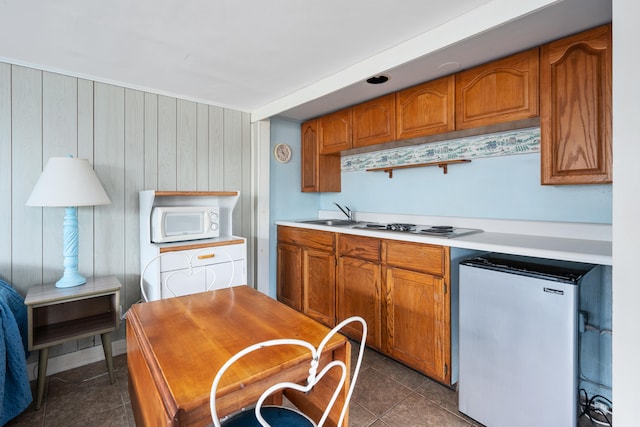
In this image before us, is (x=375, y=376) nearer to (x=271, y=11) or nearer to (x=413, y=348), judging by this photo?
(x=413, y=348)

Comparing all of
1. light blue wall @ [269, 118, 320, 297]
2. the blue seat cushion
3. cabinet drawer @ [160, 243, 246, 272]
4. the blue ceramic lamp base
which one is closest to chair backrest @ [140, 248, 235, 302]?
cabinet drawer @ [160, 243, 246, 272]

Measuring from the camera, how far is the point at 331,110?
9.93 feet

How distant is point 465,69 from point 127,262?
2906mm

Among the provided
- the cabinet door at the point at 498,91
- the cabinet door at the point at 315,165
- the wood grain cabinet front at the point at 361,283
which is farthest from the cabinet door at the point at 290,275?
the cabinet door at the point at 498,91

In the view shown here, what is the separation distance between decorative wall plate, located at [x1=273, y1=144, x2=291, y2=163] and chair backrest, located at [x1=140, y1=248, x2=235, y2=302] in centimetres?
129

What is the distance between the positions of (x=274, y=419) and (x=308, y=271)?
1839 mm

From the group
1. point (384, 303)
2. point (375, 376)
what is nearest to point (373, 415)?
point (375, 376)

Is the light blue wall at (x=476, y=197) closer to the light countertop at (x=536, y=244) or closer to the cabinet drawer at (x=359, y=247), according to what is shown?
the light countertop at (x=536, y=244)

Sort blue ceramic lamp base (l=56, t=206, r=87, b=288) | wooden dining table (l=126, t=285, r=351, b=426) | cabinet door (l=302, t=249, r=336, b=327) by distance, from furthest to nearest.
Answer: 1. cabinet door (l=302, t=249, r=336, b=327)
2. blue ceramic lamp base (l=56, t=206, r=87, b=288)
3. wooden dining table (l=126, t=285, r=351, b=426)

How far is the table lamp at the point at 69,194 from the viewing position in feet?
6.23

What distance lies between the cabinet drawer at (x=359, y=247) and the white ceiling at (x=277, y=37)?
1135mm

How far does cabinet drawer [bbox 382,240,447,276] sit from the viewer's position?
1.89m

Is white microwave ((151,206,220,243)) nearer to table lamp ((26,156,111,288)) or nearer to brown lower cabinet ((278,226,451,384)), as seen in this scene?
table lamp ((26,156,111,288))

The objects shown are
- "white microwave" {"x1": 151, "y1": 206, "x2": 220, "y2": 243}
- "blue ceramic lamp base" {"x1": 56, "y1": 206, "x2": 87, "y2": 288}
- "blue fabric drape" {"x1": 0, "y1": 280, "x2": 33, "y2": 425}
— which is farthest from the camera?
"white microwave" {"x1": 151, "y1": 206, "x2": 220, "y2": 243}
